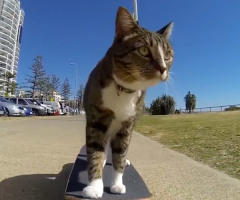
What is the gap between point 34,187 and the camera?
307cm

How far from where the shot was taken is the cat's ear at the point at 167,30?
9.28 feet

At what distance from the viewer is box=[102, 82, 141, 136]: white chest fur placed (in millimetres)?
2592

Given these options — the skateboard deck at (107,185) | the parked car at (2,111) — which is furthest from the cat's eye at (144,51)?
the parked car at (2,111)

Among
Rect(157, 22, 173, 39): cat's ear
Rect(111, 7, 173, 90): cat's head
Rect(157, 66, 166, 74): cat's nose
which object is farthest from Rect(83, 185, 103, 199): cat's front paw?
Rect(157, 22, 173, 39): cat's ear

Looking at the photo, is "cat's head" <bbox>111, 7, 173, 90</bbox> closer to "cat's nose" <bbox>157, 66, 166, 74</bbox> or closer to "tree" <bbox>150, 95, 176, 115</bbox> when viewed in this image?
"cat's nose" <bbox>157, 66, 166, 74</bbox>

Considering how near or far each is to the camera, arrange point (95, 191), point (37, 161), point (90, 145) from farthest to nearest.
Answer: point (37, 161)
point (90, 145)
point (95, 191)

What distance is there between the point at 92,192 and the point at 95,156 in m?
0.37

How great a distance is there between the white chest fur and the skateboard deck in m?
0.64

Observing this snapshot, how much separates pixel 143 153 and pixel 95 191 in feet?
11.2

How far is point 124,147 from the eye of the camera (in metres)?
2.93

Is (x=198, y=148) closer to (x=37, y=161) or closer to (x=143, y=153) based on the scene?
(x=143, y=153)

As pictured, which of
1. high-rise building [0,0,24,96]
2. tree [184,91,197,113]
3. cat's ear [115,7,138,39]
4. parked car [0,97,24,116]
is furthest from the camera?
high-rise building [0,0,24,96]

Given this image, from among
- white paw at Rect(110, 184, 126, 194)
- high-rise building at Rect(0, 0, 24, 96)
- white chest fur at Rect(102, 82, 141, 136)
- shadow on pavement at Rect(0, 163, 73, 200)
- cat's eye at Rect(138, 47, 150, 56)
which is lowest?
shadow on pavement at Rect(0, 163, 73, 200)

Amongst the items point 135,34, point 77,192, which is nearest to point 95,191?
point 77,192
